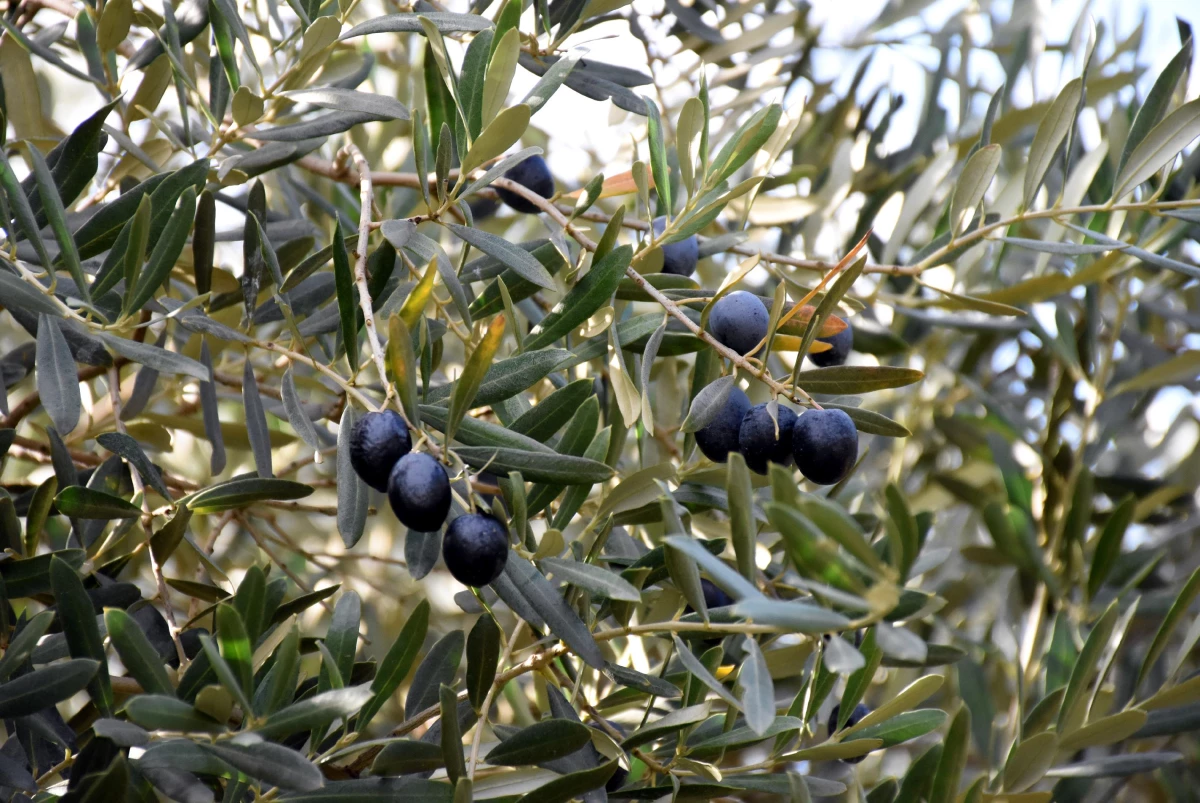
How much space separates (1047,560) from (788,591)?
74cm

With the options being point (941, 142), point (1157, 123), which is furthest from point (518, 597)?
point (941, 142)

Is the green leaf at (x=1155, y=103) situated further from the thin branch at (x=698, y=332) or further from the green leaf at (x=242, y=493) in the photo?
the green leaf at (x=242, y=493)

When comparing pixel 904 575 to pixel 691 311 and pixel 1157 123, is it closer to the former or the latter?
pixel 691 311

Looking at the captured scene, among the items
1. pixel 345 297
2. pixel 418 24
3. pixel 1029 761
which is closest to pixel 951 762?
pixel 1029 761

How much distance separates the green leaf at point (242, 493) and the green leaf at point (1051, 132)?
854 millimetres

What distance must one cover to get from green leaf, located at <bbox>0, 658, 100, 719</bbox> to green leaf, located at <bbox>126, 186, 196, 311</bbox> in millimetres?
318

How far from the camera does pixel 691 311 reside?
3.83 feet

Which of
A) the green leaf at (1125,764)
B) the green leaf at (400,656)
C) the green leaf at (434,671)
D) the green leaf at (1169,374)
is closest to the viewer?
the green leaf at (400,656)

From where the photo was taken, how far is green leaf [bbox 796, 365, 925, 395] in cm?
97

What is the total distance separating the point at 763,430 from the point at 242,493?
487 mm

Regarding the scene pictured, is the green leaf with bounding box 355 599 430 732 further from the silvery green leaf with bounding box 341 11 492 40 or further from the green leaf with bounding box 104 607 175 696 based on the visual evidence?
the silvery green leaf with bounding box 341 11 492 40

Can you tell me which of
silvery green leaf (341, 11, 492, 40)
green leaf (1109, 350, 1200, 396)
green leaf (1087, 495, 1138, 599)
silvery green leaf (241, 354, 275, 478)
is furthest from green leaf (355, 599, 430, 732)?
green leaf (1109, 350, 1200, 396)

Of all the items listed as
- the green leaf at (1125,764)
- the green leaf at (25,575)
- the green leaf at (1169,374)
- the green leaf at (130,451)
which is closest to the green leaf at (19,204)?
the green leaf at (130,451)

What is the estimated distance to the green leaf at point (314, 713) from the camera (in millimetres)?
729
